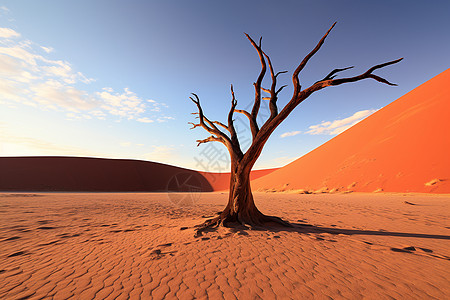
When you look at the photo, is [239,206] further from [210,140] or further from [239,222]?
[210,140]

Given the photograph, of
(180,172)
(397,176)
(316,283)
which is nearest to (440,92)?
(397,176)

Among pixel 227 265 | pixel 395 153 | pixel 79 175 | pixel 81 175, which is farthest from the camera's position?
pixel 81 175

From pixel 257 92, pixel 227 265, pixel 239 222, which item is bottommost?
pixel 227 265

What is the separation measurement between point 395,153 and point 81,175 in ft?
207

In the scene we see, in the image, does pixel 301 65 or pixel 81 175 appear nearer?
pixel 301 65

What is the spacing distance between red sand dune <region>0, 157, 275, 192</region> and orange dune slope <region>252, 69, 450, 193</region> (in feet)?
123

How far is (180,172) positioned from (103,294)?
72.9m

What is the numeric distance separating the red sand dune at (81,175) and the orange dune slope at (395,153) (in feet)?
123

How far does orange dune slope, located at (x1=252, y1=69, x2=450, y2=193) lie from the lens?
18766 millimetres

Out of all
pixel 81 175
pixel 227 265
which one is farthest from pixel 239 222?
pixel 81 175

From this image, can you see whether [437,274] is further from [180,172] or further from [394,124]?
[180,172]

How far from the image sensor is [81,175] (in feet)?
150

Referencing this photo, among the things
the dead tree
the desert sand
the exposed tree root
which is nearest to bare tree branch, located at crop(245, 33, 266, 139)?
the dead tree

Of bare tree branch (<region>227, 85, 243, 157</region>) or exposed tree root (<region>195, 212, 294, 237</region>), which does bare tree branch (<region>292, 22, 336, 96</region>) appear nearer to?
bare tree branch (<region>227, 85, 243, 157</region>)
